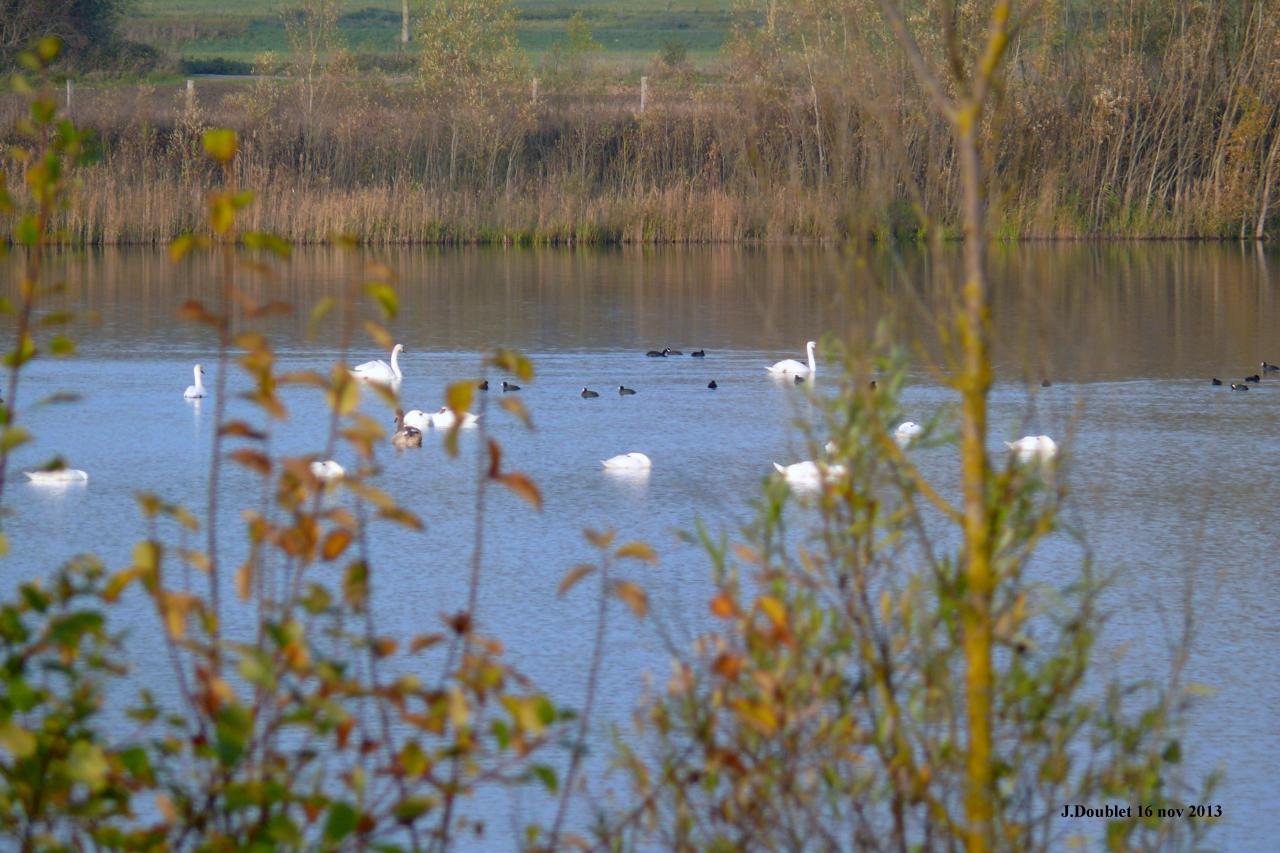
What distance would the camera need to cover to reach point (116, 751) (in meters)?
2.34

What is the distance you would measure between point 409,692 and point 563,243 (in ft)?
77.4

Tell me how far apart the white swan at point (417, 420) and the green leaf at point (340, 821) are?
29.0 ft

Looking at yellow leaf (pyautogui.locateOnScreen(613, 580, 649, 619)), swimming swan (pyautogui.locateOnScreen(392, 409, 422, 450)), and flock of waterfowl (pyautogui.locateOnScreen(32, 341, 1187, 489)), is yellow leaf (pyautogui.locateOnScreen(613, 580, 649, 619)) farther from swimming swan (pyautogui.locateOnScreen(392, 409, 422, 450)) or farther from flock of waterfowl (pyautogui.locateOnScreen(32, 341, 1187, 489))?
swimming swan (pyautogui.locateOnScreen(392, 409, 422, 450))

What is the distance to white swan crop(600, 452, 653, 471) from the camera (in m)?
9.58

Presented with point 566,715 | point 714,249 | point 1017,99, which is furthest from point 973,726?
A: point 1017,99

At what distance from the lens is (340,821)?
2.08m

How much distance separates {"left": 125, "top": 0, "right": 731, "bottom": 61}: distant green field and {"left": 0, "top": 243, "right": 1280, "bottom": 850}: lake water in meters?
26.3

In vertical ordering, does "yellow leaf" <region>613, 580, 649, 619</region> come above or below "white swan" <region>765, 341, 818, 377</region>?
above

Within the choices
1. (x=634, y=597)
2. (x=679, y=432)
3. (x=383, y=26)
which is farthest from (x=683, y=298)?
(x=383, y=26)

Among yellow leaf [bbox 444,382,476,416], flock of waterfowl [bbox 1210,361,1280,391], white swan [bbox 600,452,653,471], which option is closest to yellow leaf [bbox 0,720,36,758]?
yellow leaf [bbox 444,382,476,416]

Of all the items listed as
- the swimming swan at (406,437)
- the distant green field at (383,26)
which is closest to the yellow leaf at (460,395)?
the swimming swan at (406,437)

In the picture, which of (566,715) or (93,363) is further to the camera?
(93,363)

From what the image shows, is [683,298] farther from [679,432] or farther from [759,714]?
[759,714]

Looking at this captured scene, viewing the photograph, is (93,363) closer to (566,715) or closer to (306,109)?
(566,715)
